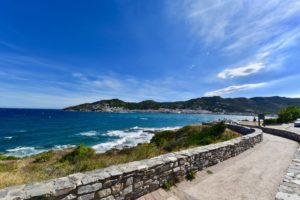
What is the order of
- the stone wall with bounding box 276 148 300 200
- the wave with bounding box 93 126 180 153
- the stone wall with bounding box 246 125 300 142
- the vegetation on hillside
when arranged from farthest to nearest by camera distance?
the vegetation on hillside < the wave with bounding box 93 126 180 153 < the stone wall with bounding box 246 125 300 142 < the stone wall with bounding box 276 148 300 200

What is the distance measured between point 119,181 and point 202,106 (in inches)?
7467

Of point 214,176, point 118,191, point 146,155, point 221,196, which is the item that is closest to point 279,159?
point 214,176

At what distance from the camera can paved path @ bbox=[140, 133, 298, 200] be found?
4.63 meters

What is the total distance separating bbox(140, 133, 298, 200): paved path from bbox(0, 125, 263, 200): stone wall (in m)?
0.32

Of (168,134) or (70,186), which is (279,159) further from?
(168,134)

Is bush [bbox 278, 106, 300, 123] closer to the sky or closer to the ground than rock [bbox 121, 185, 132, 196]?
closer to the sky

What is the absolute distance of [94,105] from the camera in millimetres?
178500

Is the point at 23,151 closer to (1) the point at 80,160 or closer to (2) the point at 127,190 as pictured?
(1) the point at 80,160

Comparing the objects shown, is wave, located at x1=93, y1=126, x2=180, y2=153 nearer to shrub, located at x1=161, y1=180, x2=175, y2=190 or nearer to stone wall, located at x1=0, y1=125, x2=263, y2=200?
stone wall, located at x1=0, y1=125, x2=263, y2=200

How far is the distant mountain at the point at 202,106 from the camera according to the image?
6604 inches

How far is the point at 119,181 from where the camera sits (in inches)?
156

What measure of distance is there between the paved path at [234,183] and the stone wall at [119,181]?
1.04 ft

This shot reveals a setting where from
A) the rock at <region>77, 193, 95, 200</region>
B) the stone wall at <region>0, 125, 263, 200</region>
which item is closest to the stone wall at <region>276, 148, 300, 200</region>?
the stone wall at <region>0, 125, 263, 200</region>

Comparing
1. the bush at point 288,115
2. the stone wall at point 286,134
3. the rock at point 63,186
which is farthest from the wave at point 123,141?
the bush at point 288,115
